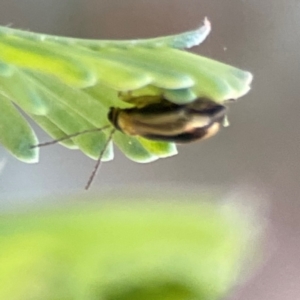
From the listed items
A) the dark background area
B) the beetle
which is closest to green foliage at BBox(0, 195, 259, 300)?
the beetle

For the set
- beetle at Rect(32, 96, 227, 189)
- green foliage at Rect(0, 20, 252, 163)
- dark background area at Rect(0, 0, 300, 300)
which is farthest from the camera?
dark background area at Rect(0, 0, 300, 300)

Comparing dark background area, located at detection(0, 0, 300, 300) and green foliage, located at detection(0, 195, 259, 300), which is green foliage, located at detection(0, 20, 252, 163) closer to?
green foliage, located at detection(0, 195, 259, 300)

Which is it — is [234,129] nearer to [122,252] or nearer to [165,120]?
[165,120]

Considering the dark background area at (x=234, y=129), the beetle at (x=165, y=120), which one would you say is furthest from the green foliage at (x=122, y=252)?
the dark background area at (x=234, y=129)

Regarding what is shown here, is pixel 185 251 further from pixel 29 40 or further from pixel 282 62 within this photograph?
pixel 282 62

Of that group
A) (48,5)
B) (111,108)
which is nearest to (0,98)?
(111,108)
